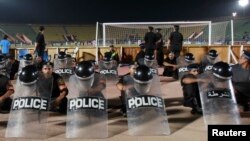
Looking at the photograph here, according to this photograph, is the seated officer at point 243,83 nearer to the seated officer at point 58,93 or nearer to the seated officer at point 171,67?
the seated officer at point 58,93

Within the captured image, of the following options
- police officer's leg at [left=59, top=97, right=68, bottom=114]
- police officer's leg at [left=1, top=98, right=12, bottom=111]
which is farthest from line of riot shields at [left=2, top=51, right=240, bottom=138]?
police officer's leg at [left=1, top=98, right=12, bottom=111]

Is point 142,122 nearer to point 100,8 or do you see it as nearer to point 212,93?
point 212,93

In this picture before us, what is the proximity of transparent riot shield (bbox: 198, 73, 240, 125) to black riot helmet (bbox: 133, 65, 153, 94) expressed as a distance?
96cm

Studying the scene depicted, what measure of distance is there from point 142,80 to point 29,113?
1.79m

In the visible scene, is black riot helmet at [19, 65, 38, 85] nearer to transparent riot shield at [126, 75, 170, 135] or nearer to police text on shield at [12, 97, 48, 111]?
police text on shield at [12, 97, 48, 111]

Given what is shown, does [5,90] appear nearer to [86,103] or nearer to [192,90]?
[86,103]

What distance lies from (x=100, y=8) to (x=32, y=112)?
137 ft

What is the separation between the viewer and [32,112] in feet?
18.6

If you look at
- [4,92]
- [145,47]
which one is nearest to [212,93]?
[4,92]

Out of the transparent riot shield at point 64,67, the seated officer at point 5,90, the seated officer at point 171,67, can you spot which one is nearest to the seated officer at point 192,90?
the seated officer at point 5,90

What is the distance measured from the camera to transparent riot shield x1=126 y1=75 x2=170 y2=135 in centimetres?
579

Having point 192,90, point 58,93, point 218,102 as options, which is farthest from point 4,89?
point 218,102

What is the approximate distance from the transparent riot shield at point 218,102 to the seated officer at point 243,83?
1138 mm

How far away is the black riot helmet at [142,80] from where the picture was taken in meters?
6.00
